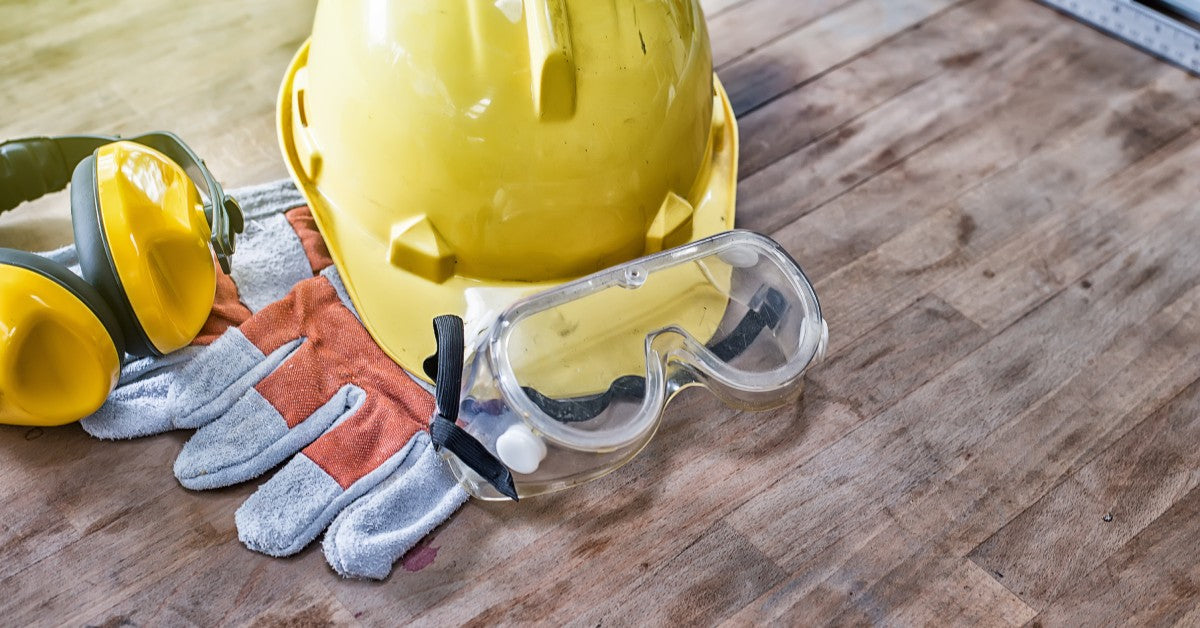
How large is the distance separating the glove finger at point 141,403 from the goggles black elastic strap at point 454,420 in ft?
1.01

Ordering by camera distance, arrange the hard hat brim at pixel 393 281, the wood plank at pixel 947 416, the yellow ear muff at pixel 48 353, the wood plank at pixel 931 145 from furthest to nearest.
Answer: the wood plank at pixel 931 145 → the hard hat brim at pixel 393 281 → the wood plank at pixel 947 416 → the yellow ear muff at pixel 48 353

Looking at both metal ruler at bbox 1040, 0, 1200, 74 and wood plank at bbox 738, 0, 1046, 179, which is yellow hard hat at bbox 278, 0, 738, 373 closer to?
wood plank at bbox 738, 0, 1046, 179

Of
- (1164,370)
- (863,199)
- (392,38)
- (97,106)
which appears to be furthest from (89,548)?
(1164,370)

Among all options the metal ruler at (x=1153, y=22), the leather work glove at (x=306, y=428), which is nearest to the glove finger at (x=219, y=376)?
the leather work glove at (x=306, y=428)

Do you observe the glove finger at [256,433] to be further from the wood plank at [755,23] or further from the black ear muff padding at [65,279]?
the wood plank at [755,23]

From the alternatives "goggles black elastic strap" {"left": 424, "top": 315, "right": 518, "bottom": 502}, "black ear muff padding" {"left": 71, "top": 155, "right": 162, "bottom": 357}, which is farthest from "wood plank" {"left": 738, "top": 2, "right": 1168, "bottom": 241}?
"black ear muff padding" {"left": 71, "top": 155, "right": 162, "bottom": 357}

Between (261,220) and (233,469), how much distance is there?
395mm

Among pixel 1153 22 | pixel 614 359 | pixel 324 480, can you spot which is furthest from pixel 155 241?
pixel 1153 22

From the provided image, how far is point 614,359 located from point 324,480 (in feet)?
1.03

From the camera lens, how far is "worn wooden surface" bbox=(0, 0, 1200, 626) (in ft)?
3.48

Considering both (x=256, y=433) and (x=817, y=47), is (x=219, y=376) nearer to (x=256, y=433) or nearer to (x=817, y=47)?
(x=256, y=433)

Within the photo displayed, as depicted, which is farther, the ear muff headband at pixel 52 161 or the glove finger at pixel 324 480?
the ear muff headband at pixel 52 161

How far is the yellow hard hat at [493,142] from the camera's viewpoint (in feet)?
3.74

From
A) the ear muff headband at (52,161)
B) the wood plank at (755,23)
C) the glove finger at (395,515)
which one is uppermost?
the ear muff headband at (52,161)
